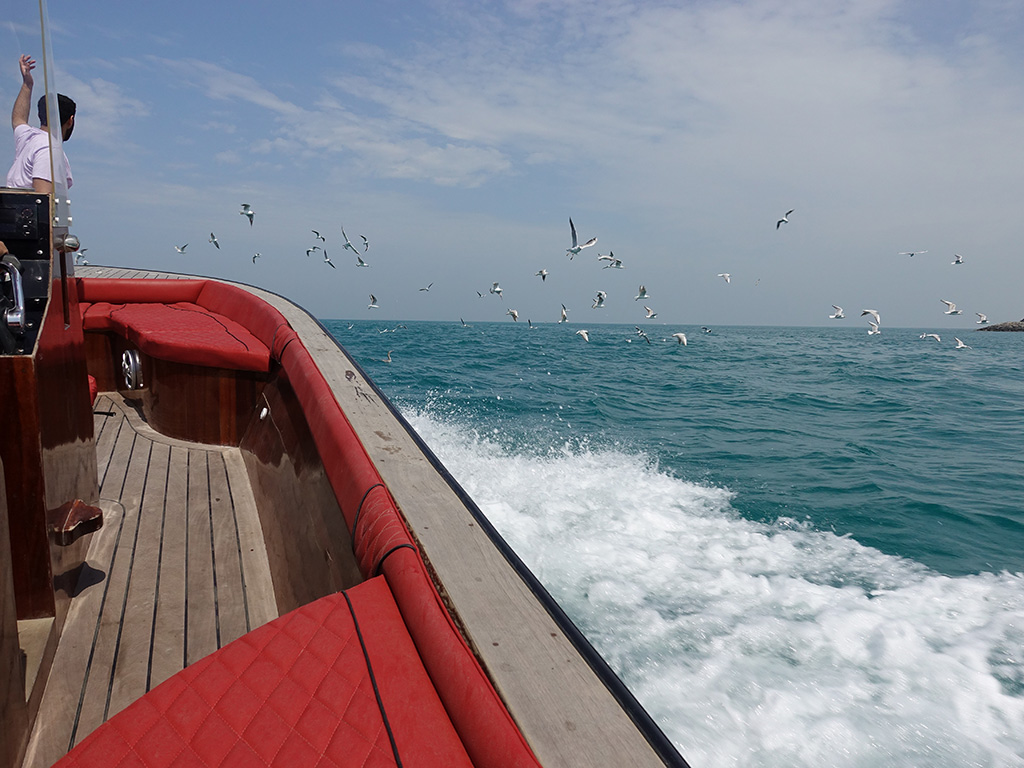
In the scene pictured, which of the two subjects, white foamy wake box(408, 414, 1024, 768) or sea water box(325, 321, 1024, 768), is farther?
sea water box(325, 321, 1024, 768)

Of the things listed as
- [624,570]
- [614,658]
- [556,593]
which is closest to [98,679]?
[614,658]

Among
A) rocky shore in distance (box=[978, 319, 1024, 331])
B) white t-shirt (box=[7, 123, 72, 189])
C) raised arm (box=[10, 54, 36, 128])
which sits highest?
raised arm (box=[10, 54, 36, 128])

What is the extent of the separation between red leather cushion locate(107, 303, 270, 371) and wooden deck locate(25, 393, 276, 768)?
1.74ft

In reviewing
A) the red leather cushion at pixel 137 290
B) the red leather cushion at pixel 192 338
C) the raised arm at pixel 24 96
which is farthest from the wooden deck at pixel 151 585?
the red leather cushion at pixel 137 290

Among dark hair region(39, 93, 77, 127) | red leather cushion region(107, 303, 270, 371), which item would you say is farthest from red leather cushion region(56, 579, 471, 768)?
red leather cushion region(107, 303, 270, 371)

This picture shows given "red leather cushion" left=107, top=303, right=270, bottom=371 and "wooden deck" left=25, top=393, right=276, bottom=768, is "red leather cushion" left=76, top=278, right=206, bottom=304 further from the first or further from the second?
"wooden deck" left=25, top=393, right=276, bottom=768

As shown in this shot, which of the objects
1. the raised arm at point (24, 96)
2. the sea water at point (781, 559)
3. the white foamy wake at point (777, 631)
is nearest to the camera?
the raised arm at point (24, 96)

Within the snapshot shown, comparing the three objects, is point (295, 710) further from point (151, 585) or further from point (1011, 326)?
point (1011, 326)

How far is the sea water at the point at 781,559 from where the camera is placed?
295 cm

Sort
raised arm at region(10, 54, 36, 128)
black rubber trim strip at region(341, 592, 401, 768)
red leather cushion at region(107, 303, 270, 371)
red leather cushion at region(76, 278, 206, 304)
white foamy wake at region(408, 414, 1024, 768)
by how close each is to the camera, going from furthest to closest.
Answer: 1. red leather cushion at region(76, 278, 206, 304)
2. red leather cushion at region(107, 303, 270, 371)
3. white foamy wake at region(408, 414, 1024, 768)
4. raised arm at region(10, 54, 36, 128)
5. black rubber trim strip at region(341, 592, 401, 768)

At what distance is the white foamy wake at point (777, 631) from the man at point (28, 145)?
3.15 meters

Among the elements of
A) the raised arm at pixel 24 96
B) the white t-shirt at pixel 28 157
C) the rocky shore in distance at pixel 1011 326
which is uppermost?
the raised arm at pixel 24 96

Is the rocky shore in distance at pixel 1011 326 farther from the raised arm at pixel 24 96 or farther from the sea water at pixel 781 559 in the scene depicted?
the raised arm at pixel 24 96

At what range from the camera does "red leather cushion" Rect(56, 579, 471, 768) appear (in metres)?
0.88
